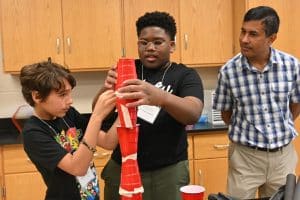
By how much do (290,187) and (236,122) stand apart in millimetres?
1083

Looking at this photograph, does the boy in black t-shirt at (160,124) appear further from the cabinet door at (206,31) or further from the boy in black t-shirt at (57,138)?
the cabinet door at (206,31)

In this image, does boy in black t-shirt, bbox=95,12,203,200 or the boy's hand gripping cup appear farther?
boy in black t-shirt, bbox=95,12,203,200

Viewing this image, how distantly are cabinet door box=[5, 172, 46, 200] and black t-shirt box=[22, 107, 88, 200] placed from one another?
1.56 metres

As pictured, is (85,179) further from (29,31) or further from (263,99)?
(29,31)

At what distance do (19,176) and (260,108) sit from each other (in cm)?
172

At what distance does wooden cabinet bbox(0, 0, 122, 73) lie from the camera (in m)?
2.94

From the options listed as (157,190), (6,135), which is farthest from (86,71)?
(157,190)

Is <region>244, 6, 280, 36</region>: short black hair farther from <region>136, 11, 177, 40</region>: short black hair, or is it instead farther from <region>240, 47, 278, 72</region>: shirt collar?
<region>136, 11, 177, 40</region>: short black hair

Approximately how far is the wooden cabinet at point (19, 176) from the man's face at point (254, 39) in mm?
1674

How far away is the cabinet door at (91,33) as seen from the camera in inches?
119

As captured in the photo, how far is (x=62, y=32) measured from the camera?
3.01 meters

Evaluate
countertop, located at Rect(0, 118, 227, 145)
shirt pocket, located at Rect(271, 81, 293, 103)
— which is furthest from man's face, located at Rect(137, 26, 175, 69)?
countertop, located at Rect(0, 118, 227, 145)

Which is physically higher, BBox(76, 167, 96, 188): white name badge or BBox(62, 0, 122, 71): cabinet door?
BBox(62, 0, 122, 71): cabinet door

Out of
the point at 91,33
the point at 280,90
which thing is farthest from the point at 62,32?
the point at 280,90
